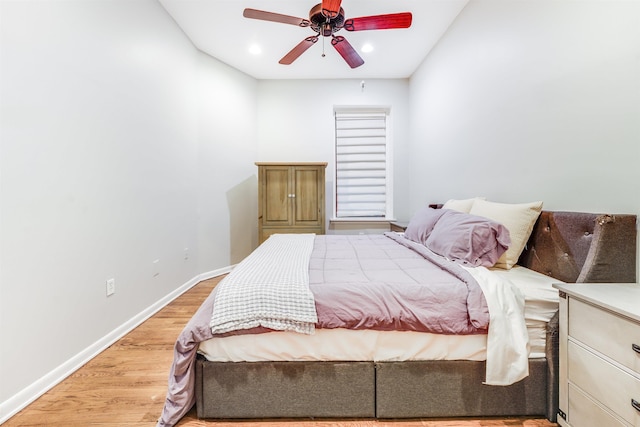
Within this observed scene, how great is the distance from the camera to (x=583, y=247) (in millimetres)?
1372

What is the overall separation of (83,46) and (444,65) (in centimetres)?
324

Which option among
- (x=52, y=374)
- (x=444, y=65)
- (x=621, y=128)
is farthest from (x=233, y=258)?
(x=621, y=128)

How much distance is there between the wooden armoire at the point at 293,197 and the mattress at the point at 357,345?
247 centimetres

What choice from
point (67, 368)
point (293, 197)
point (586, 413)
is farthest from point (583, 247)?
point (67, 368)

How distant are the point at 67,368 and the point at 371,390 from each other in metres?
1.85

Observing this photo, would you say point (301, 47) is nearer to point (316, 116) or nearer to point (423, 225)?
point (316, 116)

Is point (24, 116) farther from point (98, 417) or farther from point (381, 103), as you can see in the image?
point (381, 103)

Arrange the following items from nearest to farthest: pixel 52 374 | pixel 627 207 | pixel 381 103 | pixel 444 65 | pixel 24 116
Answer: pixel 627 207, pixel 24 116, pixel 52 374, pixel 444 65, pixel 381 103

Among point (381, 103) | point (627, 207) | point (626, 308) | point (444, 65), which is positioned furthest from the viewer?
point (381, 103)

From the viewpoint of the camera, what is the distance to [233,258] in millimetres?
3943

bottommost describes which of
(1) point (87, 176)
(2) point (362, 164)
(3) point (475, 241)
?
(3) point (475, 241)

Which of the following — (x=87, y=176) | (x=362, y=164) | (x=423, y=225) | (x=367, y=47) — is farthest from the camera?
(x=362, y=164)

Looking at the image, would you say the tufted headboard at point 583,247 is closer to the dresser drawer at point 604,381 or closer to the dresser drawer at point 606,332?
the dresser drawer at point 606,332

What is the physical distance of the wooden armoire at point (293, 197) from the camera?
3703mm
